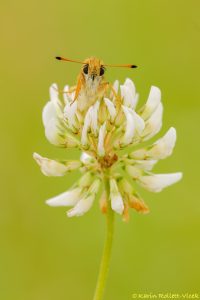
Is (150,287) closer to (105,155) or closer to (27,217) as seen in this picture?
(27,217)

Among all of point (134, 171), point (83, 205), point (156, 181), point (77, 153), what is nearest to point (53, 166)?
point (83, 205)

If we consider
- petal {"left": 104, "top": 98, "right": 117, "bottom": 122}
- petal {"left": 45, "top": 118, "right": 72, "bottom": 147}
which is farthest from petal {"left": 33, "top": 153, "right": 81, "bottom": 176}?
petal {"left": 104, "top": 98, "right": 117, "bottom": 122}

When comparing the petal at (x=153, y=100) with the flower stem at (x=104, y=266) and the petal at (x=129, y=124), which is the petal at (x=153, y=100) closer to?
the petal at (x=129, y=124)

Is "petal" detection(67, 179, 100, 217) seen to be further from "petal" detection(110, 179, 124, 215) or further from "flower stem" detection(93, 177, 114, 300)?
"flower stem" detection(93, 177, 114, 300)

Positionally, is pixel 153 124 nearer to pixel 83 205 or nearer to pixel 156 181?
pixel 156 181

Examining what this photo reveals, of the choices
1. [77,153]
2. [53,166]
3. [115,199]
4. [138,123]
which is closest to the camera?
[115,199]

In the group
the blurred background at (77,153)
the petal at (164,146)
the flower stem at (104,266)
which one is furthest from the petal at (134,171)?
the blurred background at (77,153)
